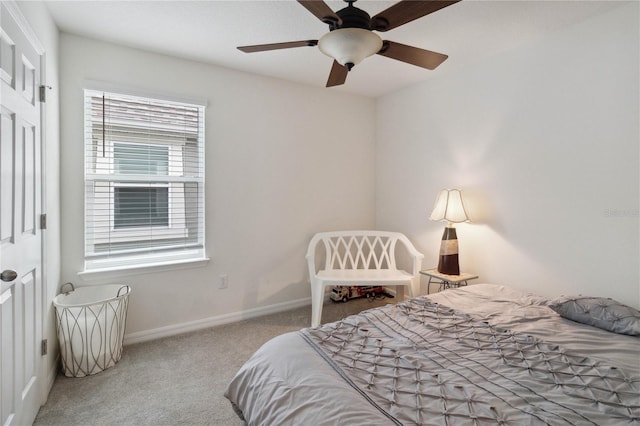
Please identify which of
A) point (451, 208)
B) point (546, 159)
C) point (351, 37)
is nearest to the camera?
point (351, 37)

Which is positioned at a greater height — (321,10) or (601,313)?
(321,10)

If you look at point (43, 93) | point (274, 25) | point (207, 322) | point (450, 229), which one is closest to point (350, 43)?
point (274, 25)

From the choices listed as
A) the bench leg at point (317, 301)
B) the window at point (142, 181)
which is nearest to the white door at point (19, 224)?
the window at point (142, 181)

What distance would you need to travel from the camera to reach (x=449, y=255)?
2783 mm

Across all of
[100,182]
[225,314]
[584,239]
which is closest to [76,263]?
[100,182]

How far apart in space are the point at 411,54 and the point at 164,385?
253 cm

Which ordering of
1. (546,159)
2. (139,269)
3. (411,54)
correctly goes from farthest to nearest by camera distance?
(139,269)
(546,159)
(411,54)

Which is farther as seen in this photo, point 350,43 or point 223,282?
point 223,282

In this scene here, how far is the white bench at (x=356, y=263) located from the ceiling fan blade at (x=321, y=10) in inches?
80.2

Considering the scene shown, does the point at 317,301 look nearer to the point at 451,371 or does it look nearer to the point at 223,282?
the point at 223,282

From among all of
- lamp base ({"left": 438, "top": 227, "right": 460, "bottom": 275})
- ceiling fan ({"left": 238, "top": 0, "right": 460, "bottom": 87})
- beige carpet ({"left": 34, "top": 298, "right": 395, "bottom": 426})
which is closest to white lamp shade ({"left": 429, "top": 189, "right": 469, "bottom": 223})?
lamp base ({"left": 438, "top": 227, "right": 460, "bottom": 275})

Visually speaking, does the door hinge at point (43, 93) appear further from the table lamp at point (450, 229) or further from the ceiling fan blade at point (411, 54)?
the table lamp at point (450, 229)

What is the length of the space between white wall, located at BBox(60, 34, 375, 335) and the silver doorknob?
46.0 inches

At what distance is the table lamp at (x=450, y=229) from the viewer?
9.12 ft
